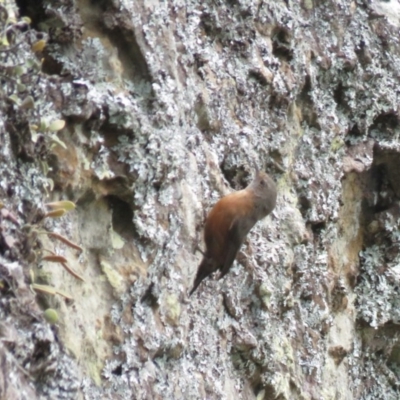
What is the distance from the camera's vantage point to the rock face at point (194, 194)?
2223 millimetres

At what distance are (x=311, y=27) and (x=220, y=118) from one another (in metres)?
0.94

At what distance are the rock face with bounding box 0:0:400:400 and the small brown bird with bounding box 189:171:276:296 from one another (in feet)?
0.19

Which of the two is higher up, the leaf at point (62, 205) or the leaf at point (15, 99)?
the leaf at point (15, 99)

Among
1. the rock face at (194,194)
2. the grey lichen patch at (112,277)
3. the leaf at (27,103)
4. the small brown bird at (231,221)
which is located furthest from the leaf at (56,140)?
the small brown bird at (231,221)

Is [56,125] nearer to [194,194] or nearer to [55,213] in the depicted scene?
[55,213]

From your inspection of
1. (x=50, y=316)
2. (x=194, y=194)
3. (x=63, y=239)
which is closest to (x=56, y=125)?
(x=63, y=239)

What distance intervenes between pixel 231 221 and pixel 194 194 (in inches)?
6.1

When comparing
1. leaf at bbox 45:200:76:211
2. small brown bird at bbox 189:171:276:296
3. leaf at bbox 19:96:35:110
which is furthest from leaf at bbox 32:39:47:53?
small brown bird at bbox 189:171:276:296

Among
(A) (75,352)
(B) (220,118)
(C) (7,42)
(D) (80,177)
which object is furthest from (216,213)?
(C) (7,42)

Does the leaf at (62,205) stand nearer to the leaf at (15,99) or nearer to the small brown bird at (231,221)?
the leaf at (15,99)

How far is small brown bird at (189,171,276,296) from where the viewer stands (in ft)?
9.67

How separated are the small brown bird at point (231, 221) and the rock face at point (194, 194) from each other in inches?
2.3

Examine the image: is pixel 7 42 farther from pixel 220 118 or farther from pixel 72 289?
pixel 220 118

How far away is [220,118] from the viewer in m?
3.32
